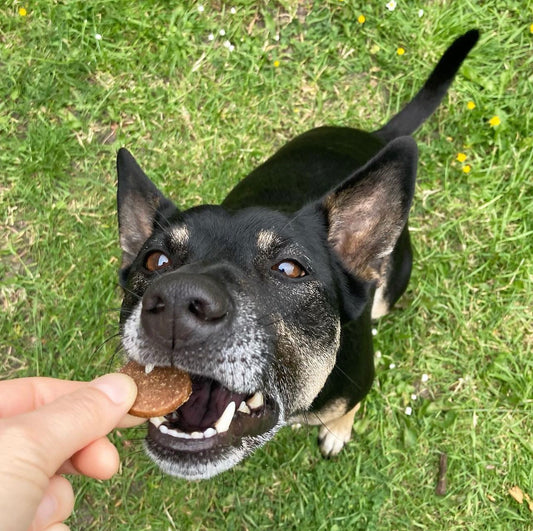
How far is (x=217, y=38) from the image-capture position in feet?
18.6

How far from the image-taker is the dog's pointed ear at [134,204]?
340 centimetres

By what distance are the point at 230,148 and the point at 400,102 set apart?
1770 millimetres

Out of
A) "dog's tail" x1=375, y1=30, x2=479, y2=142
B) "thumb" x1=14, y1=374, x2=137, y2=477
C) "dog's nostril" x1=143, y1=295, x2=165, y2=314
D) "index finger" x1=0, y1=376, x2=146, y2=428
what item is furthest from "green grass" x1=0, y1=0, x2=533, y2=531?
"dog's nostril" x1=143, y1=295, x2=165, y2=314

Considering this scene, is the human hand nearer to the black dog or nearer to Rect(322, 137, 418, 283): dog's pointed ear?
the black dog

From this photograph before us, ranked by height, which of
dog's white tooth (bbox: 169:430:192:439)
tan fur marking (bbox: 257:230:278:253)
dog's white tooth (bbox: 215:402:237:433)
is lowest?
dog's white tooth (bbox: 169:430:192:439)

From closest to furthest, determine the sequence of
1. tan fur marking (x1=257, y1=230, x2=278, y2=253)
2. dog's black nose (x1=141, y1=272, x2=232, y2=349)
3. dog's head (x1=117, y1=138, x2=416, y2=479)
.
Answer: dog's black nose (x1=141, y1=272, x2=232, y2=349), dog's head (x1=117, y1=138, x2=416, y2=479), tan fur marking (x1=257, y1=230, x2=278, y2=253)

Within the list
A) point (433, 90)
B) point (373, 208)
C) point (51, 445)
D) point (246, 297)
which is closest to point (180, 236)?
point (246, 297)

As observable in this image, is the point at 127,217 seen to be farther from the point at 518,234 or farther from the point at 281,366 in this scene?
the point at 518,234

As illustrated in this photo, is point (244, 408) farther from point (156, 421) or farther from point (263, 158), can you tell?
point (263, 158)

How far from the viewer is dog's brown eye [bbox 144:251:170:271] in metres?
2.97

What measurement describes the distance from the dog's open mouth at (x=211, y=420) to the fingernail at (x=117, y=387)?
15.0 inches

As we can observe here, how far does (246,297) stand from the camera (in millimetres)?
2568

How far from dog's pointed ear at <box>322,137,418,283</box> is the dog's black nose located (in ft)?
3.71

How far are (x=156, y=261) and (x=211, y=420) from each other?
3.06ft
